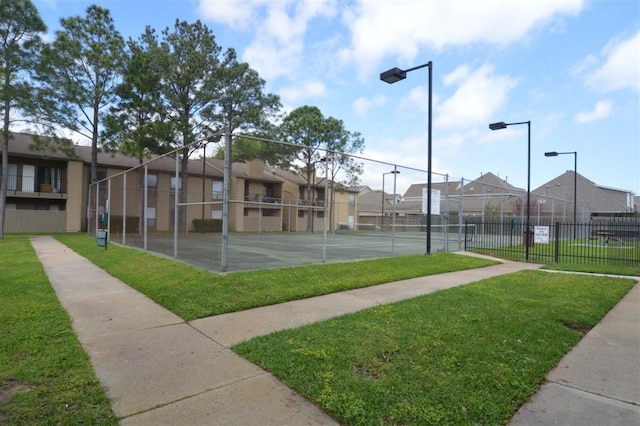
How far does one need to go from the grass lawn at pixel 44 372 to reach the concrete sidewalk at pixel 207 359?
0.13 m

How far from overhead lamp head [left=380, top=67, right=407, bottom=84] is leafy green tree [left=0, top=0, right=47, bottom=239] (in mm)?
18370

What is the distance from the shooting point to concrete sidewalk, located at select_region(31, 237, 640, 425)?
282cm

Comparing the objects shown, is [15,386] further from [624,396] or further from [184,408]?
[624,396]

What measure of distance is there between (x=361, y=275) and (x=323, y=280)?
1209 millimetres

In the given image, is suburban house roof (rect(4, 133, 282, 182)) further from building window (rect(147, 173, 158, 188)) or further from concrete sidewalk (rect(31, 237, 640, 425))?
concrete sidewalk (rect(31, 237, 640, 425))

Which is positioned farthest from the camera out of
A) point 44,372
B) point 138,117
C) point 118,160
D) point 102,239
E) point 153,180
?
point 118,160

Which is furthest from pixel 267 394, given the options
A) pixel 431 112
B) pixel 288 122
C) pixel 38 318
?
pixel 288 122

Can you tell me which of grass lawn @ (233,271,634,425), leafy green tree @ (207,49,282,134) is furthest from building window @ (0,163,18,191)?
A: grass lawn @ (233,271,634,425)

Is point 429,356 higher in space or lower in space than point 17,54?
lower

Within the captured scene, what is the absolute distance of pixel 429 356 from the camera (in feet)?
12.6

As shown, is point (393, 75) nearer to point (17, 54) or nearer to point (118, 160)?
point (17, 54)

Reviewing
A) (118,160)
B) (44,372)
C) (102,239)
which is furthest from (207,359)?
(118,160)

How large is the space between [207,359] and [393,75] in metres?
9.75

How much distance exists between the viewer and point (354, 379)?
130 inches
